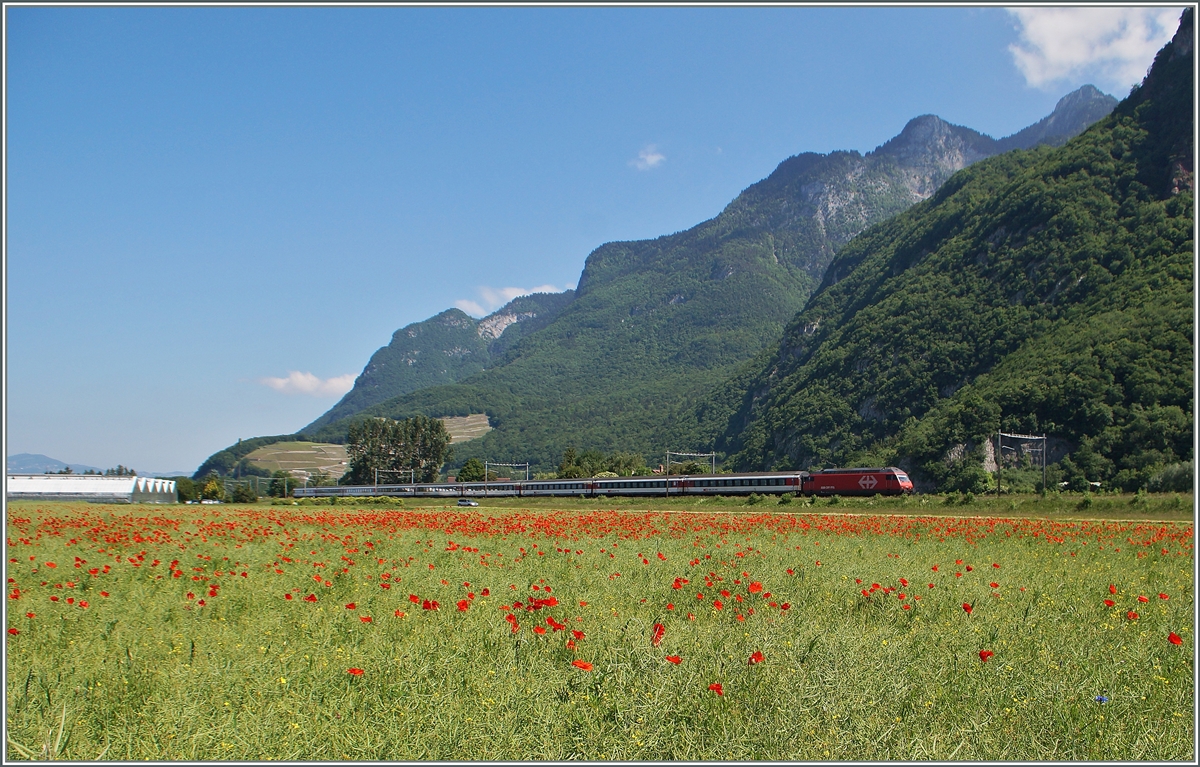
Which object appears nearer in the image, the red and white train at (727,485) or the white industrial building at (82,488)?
the red and white train at (727,485)

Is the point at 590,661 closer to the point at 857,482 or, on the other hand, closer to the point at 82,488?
the point at 857,482

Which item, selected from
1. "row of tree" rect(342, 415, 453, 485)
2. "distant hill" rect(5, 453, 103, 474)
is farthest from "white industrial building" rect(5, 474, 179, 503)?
"row of tree" rect(342, 415, 453, 485)

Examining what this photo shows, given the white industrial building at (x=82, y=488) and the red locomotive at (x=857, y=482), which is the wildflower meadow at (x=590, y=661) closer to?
the red locomotive at (x=857, y=482)

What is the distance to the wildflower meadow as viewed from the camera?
13.3ft

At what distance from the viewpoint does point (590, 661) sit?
206 inches

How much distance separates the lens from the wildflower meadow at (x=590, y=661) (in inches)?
160

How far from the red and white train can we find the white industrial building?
83.2ft

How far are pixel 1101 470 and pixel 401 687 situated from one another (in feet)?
224

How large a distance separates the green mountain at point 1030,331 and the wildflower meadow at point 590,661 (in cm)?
4534

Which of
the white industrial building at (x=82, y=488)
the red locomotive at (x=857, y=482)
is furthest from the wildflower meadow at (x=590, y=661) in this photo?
the white industrial building at (x=82, y=488)

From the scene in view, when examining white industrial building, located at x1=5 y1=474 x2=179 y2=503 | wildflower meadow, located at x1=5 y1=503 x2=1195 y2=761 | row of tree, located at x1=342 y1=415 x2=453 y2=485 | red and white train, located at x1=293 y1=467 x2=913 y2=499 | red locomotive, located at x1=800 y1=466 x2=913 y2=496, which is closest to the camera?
wildflower meadow, located at x1=5 y1=503 x2=1195 y2=761

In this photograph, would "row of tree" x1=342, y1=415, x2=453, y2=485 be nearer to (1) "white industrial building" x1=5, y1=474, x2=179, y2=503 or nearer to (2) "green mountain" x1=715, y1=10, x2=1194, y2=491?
(1) "white industrial building" x1=5, y1=474, x2=179, y2=503

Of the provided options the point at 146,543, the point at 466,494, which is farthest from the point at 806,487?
the point at 146,543

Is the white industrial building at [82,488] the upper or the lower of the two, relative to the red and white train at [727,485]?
upper
